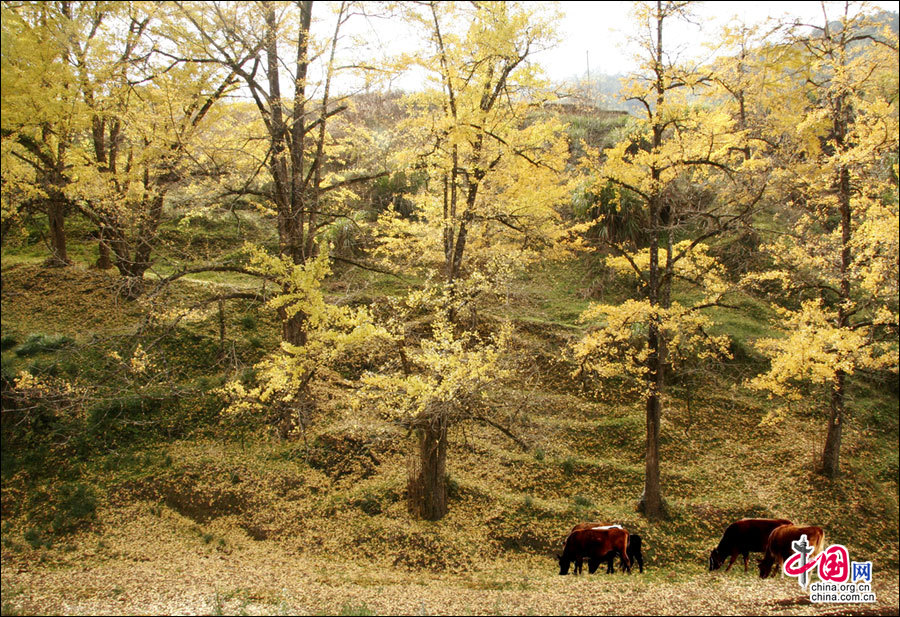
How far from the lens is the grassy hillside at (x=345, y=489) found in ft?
18.1

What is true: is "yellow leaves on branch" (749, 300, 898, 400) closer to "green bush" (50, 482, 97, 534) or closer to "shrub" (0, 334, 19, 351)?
"green bush" (50, 482, 97, 534)

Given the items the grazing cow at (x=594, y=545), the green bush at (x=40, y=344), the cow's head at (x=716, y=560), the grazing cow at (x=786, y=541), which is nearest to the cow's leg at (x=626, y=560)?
the grazing cow at (x=594, y=545)

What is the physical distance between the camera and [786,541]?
5137 millimetres

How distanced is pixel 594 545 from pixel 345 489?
166 inches

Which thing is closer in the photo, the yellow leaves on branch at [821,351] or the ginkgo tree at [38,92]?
the ginkgo tree at [38,92]

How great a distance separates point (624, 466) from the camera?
927 cm

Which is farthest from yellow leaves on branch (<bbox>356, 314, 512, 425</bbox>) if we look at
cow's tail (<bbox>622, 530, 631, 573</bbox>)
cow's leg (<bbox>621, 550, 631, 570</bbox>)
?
cow's leg (<bbox>621, 550, 631, 570</bbox>)

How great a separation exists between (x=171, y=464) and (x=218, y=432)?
3.18ft

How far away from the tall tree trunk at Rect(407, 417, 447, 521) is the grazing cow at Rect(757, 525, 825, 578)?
4177mm

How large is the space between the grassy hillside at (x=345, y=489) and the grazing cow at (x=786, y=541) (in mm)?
420

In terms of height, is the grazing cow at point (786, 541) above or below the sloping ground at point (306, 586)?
above

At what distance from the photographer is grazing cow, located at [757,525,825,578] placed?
5.03 metres

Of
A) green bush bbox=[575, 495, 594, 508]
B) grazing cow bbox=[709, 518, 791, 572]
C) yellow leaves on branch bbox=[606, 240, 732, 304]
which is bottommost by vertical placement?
green bush bbox=[575, 495, 594, 508]

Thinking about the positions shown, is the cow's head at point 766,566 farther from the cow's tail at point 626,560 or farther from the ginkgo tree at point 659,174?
→ the ginkgo tree at point 659,174
